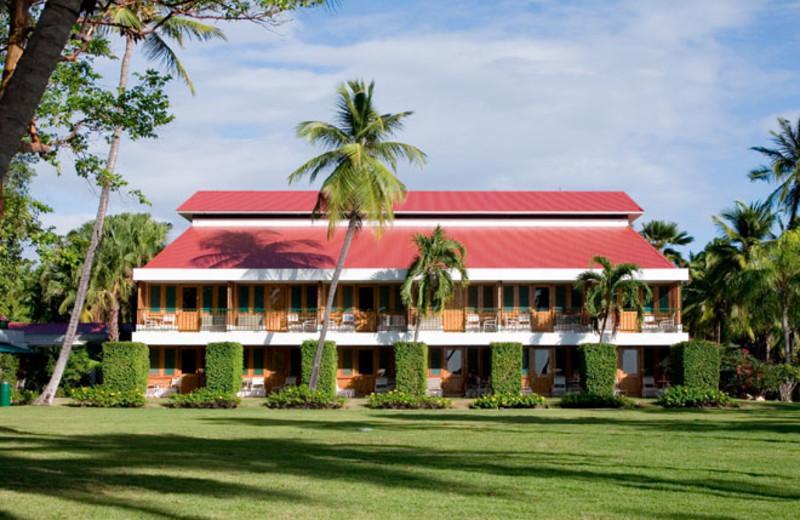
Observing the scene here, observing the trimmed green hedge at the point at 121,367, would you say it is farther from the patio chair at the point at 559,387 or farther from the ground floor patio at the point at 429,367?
the patio chair at the point at 559,387

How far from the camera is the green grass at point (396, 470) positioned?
390 inches

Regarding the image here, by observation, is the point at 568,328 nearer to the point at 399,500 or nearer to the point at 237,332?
the point at 237,332

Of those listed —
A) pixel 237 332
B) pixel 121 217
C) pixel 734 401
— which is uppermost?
pixel 121 217

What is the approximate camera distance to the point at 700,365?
33219 millimetres

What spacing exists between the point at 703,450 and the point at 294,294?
24.3m

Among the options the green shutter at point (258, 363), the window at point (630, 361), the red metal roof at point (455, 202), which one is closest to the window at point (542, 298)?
the window at point (630, 361)

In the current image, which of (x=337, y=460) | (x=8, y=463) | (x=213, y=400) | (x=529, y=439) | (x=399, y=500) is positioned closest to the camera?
(x=399, y=500)

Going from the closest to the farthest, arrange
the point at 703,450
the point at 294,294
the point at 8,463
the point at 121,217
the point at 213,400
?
1. the point at 8,463
2. the point at 703,450
3. the point at 213,400
4. the point at 294,294
5. the point at 121,217

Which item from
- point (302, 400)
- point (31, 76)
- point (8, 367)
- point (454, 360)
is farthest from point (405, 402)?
point (31, 76)

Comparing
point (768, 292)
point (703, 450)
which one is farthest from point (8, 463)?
point (768, 292)

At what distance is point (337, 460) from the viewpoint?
1409 cm

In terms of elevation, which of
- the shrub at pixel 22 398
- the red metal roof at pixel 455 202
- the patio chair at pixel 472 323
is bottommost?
the shrub at pixel 22 398

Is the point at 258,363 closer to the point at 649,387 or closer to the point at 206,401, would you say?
the point at 206,401

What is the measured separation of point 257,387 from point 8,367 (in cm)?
960
